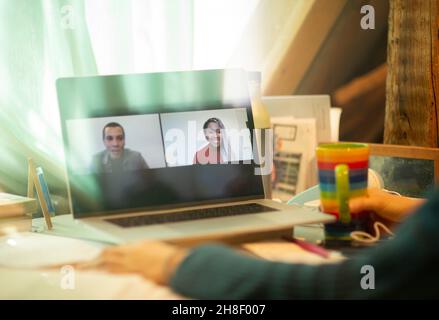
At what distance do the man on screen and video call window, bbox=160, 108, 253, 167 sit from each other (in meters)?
0.06

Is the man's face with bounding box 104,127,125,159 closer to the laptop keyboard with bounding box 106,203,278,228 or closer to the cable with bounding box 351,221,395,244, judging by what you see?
the laptop keyboard with bounding box 106,203,278,228

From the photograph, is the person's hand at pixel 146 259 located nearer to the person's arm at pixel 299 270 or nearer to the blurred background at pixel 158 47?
the person's arm at pixel 299 270

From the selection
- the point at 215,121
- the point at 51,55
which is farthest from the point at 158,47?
the point at 215,121

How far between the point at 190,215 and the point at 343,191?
0.83ft

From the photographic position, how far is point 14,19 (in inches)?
61.4

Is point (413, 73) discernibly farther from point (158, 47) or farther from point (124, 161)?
point (124, 161)

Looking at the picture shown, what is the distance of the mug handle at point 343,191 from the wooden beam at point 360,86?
1.50 metres

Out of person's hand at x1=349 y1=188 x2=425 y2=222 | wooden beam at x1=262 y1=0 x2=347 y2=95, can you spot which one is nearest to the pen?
person's hand at x1=349 y1=188 x2=425 y2=222

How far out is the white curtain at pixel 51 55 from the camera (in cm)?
156

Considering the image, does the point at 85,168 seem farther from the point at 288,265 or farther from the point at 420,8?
the point at 420,8

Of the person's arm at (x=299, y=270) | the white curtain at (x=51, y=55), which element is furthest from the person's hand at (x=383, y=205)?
the white curtain at (x=51, y=55)

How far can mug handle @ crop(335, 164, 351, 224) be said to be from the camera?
1.18 meters

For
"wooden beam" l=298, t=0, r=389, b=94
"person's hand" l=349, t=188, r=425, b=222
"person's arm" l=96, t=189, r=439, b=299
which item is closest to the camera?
"person's arm" l=96, t=189, r=439, b=299

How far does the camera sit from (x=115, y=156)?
1.25 metres
